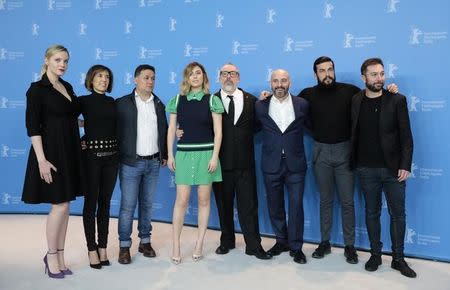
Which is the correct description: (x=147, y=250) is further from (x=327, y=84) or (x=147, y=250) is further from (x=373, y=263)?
(x=327, y=84)

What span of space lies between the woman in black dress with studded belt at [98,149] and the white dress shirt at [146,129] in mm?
206

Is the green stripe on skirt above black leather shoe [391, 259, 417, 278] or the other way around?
above

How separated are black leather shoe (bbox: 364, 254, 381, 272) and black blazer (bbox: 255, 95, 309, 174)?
0.85m

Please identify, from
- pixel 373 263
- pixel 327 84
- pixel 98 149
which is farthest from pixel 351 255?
pixel 98 149

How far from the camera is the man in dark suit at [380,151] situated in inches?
116

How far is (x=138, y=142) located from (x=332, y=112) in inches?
61.0

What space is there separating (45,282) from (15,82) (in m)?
2.75

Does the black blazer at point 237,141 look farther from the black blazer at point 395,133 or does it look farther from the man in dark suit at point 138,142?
the black blazer at point 395,133

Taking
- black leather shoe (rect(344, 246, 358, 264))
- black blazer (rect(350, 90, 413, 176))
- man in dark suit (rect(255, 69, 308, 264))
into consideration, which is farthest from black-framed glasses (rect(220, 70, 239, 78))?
black leather shoe (rect(344, 246, 358, 264))

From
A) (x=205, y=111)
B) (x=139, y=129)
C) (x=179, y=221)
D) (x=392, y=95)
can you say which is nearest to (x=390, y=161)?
(x=392, y=95)

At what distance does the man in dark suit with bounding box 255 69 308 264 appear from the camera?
3264 mm

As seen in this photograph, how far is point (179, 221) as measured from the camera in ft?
10.8

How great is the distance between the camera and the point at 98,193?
309cm

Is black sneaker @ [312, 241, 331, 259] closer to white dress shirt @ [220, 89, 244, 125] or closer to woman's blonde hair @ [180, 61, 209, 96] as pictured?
white dress shirt @ [220, 89, 244, 125]
